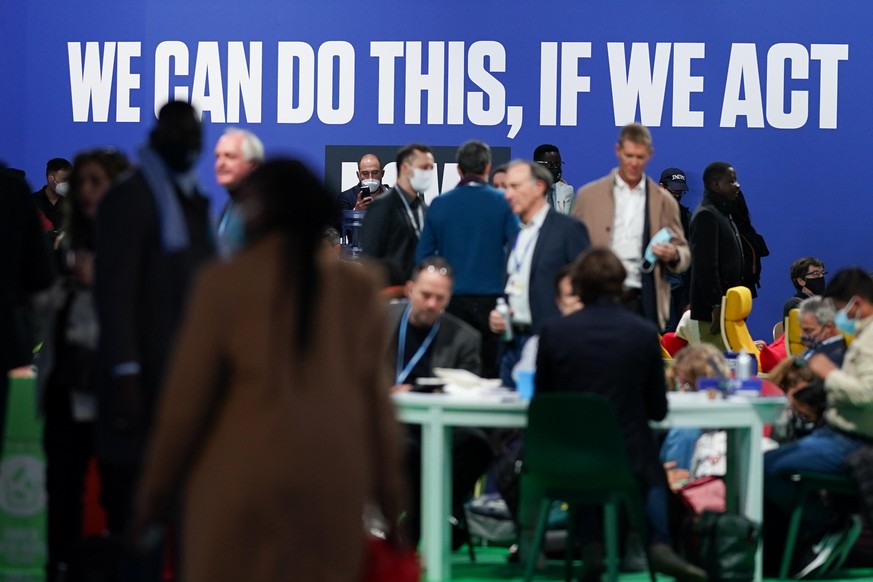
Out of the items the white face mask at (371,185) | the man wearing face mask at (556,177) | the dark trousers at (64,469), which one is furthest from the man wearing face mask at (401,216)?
the dark trousers at (64,469)

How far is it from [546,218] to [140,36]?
596cm

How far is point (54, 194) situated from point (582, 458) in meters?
5.99

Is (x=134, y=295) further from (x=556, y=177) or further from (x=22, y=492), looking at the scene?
(x=556, y=177)

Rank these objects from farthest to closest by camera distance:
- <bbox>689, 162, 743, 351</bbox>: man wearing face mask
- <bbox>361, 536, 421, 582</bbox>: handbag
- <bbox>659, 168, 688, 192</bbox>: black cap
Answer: <bbox>659, 168, 688, 192</bbox>: black cap < <bbox>689, 162, 743, 351</bbox>: man wearing face mask < <bbox>361, 536, 421, 582</bbox>: handbag

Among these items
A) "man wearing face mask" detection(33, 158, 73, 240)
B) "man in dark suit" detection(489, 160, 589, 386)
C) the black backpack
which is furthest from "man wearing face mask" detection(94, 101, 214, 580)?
"man wearing face mask" detection(33, 158, 73, 240)

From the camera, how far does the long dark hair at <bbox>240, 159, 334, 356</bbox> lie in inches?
109

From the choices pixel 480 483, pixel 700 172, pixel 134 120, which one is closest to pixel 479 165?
pixel 480 483

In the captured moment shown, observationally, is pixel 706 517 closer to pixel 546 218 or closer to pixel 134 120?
pixel 546 218

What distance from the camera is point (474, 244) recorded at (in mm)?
6941

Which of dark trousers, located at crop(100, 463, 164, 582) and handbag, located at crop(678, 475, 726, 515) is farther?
handbag, located at crop(678, 475, 726, 515)

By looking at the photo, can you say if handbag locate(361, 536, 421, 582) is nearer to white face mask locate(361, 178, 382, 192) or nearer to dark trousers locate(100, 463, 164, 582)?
dark trousers locate(100, 463, 164, 582)

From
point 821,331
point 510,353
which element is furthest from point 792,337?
point 510,353

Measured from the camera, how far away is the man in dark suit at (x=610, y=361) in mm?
5191

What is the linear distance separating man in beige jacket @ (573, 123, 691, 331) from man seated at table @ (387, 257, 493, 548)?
899 millimetres
